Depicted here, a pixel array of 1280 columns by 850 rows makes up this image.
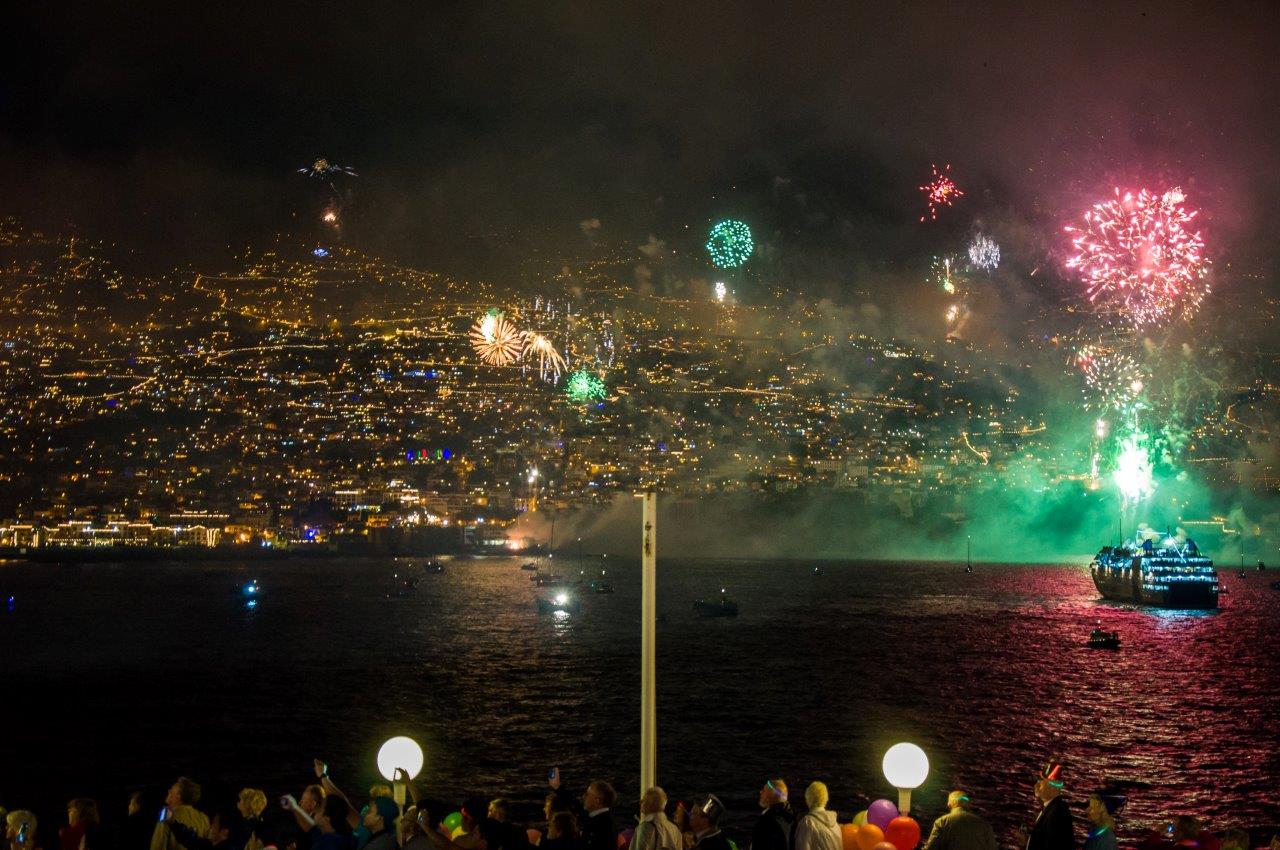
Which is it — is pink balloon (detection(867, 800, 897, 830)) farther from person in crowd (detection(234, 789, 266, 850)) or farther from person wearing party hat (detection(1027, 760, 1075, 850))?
person in crowd (detection(234, 789, 266, 850))

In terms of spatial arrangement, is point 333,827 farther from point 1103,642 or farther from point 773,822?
point 1103,642

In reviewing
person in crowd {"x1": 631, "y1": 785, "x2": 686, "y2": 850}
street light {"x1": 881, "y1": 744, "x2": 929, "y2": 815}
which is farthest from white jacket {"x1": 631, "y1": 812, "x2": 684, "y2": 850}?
street light {"x1": 881, "y1": 744, "x2": 929, "y2": 815}

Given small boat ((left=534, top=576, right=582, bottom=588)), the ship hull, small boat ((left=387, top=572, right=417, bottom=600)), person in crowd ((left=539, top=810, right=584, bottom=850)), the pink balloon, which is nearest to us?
person in crowd ((left=539, top=810, right=584, bottom=850))

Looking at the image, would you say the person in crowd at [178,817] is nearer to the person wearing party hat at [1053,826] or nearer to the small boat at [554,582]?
the person wearing party hat at [1053,826]

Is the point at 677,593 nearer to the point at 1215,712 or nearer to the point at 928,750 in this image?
the point at 1215,712

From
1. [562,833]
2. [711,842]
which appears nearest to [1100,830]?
[711,842]

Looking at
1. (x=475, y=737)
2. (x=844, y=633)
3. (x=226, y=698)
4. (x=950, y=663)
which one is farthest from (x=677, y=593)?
(x=475, y=737)
